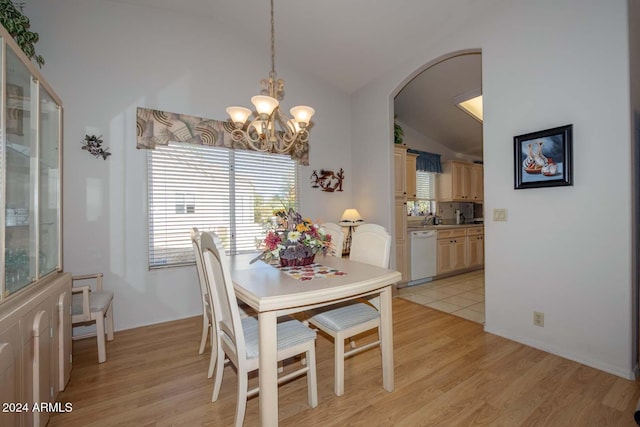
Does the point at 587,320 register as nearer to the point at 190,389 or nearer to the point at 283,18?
the point at 190,389

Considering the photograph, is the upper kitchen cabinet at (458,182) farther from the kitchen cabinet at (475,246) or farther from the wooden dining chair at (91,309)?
the wooden dining chair at (91,309)

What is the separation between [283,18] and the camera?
10.1 ft

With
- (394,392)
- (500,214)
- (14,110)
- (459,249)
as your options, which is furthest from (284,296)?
(459,249)

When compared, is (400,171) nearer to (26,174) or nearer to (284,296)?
(284,296)

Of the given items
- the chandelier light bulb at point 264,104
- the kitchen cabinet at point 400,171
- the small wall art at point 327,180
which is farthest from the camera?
the kitchen cabinet at point 400,171

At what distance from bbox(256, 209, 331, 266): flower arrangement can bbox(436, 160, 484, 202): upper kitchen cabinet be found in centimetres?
429

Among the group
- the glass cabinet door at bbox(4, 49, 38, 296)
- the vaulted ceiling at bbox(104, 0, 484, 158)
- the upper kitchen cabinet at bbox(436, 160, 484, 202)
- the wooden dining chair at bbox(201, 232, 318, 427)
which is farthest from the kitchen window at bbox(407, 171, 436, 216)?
the glass cabinet door at bbox(4, 49, 38, 296)

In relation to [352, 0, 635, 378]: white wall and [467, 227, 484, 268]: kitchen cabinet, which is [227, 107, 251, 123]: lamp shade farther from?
[467, 227, 484, 268]: kitchen cabinet

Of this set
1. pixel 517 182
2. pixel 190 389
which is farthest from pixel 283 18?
pixel 190 389

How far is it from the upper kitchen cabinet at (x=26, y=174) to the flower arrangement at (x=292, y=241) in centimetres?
133

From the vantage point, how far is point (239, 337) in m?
1.40

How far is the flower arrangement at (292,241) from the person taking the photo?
2.01 m

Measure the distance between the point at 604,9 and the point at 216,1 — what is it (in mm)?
3422

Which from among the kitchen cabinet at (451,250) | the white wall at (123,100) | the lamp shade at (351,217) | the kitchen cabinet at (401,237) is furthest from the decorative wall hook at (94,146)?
the kitchen cabinet at (451,250)
